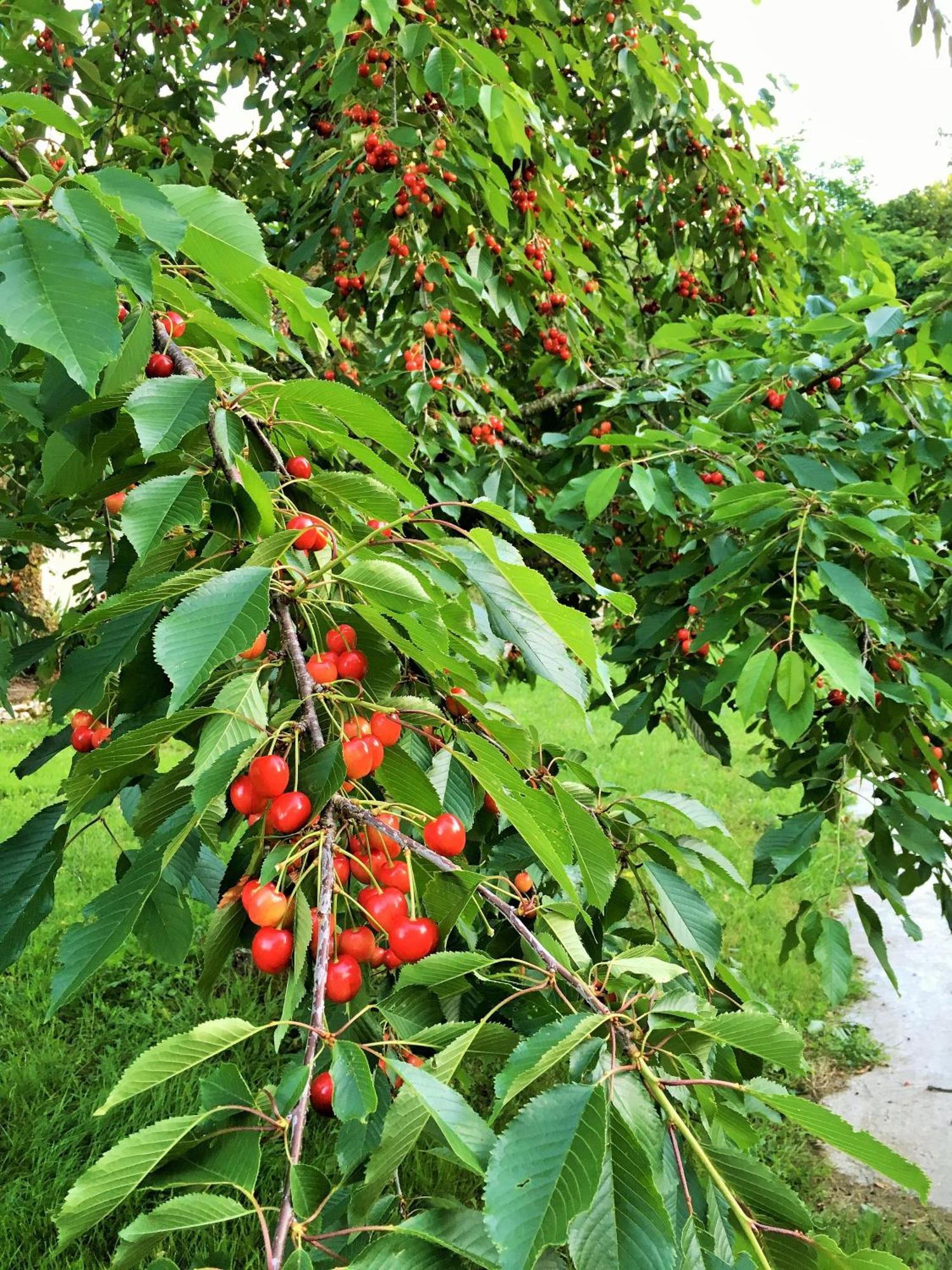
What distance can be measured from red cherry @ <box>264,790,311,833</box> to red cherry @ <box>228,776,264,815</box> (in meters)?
0.05

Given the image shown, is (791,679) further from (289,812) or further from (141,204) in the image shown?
(141,204)

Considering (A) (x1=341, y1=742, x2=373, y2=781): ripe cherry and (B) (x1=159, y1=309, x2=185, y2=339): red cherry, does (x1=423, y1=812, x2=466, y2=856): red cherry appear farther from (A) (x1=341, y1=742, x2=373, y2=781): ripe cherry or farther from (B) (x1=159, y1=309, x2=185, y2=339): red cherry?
(B) (x1=159, y1=309, x2=185, y2=339): red cherry

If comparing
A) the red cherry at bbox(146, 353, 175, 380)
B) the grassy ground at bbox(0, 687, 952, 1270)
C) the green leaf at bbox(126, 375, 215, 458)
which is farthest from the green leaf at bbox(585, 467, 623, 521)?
the green leaf at bbox(126, 375, 215, 458)

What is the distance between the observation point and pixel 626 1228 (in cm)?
56

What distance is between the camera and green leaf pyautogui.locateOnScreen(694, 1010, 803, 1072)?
68 centimetres

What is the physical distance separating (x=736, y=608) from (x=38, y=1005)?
305 centimetres

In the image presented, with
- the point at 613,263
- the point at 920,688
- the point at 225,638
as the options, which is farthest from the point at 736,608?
the point at 613,263

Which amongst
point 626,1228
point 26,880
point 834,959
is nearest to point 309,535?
point 26,880

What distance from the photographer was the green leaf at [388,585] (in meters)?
0.79

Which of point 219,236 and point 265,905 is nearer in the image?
point 265,905

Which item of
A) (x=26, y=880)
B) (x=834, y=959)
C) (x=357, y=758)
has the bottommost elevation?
(x=834, y=959)

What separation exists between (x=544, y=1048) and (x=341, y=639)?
0.45 metres

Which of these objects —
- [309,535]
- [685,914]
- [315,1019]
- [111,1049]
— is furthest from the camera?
[111,1049]

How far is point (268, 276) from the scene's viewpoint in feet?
3.31
